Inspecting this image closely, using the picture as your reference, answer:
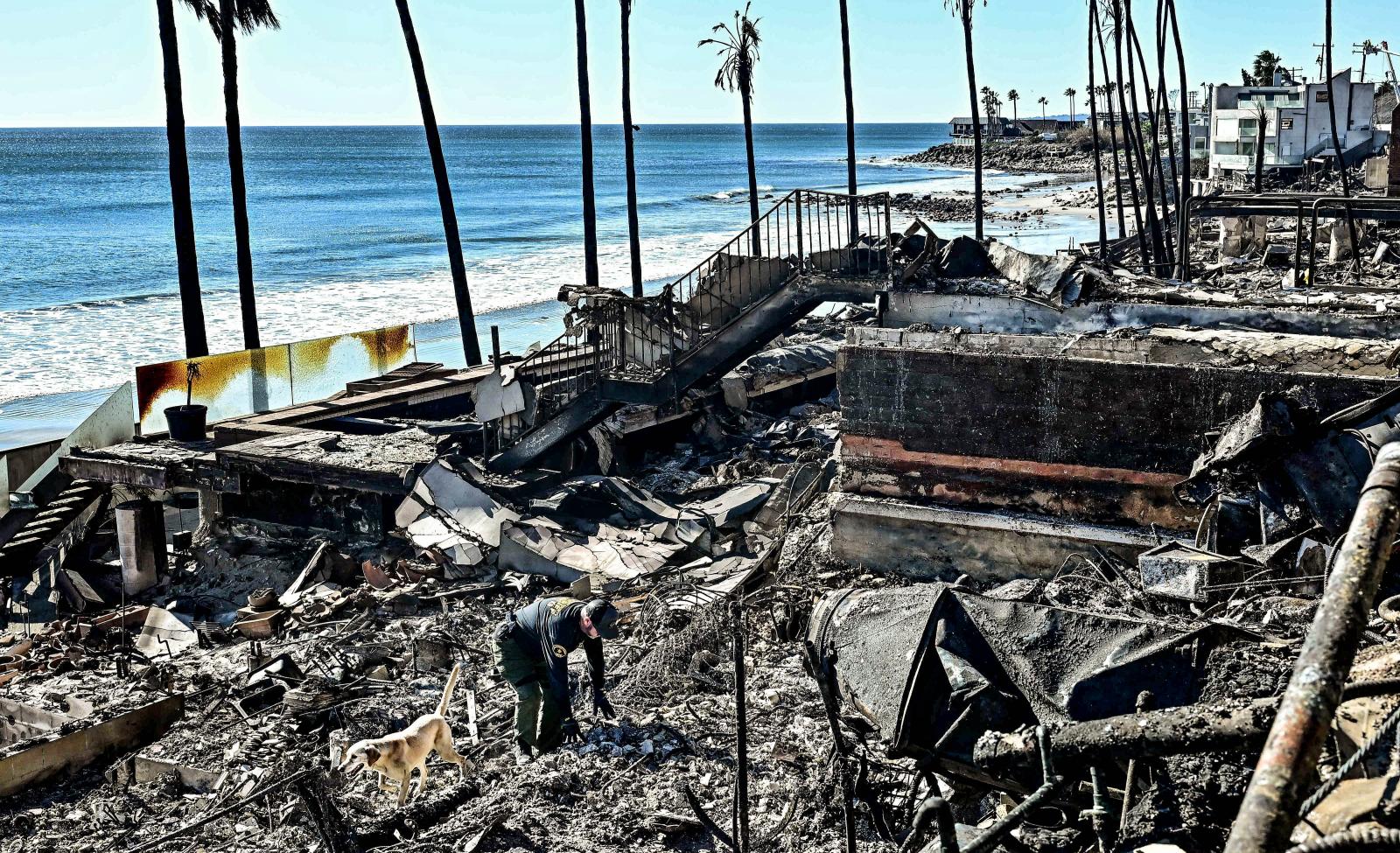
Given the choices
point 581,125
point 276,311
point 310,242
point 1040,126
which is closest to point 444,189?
point 581,125

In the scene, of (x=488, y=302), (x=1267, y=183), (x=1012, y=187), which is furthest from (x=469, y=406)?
(x=1012, y=187)

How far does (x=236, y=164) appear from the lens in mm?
21281

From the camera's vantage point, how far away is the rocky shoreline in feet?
379

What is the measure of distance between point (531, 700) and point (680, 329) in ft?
25.1

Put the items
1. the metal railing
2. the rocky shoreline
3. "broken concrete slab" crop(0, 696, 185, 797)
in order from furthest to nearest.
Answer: the rocky shoreline
the metal railing
"broken concrete slab" crop(0, 696, 185, 797)

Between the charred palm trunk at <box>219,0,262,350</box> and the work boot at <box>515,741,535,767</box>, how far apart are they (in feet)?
44.2

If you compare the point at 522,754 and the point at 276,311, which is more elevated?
the point at 276,311

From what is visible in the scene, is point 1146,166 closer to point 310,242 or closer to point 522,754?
point 522,754

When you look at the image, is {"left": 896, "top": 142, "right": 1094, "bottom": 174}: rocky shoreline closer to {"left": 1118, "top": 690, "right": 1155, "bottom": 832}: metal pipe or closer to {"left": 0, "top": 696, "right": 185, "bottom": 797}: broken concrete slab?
{"left": 0, "top": 696, "right": 185, "bottom": 797}: broken concrete slab

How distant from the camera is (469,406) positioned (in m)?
19.8

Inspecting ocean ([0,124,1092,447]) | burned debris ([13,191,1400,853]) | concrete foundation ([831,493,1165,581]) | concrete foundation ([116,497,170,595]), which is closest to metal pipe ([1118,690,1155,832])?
burned debris ([13,191,1400,853])

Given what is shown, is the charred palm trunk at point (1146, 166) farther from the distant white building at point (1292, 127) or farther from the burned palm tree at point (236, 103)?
the distant white building at point (1292, 127)

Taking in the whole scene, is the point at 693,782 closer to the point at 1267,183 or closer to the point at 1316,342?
the point at 1316,342

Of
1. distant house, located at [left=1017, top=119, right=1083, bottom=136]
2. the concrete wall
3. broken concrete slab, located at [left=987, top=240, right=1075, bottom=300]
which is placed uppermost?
distant house, located at [left=1017, top=119, right=1083, bottom=136]
